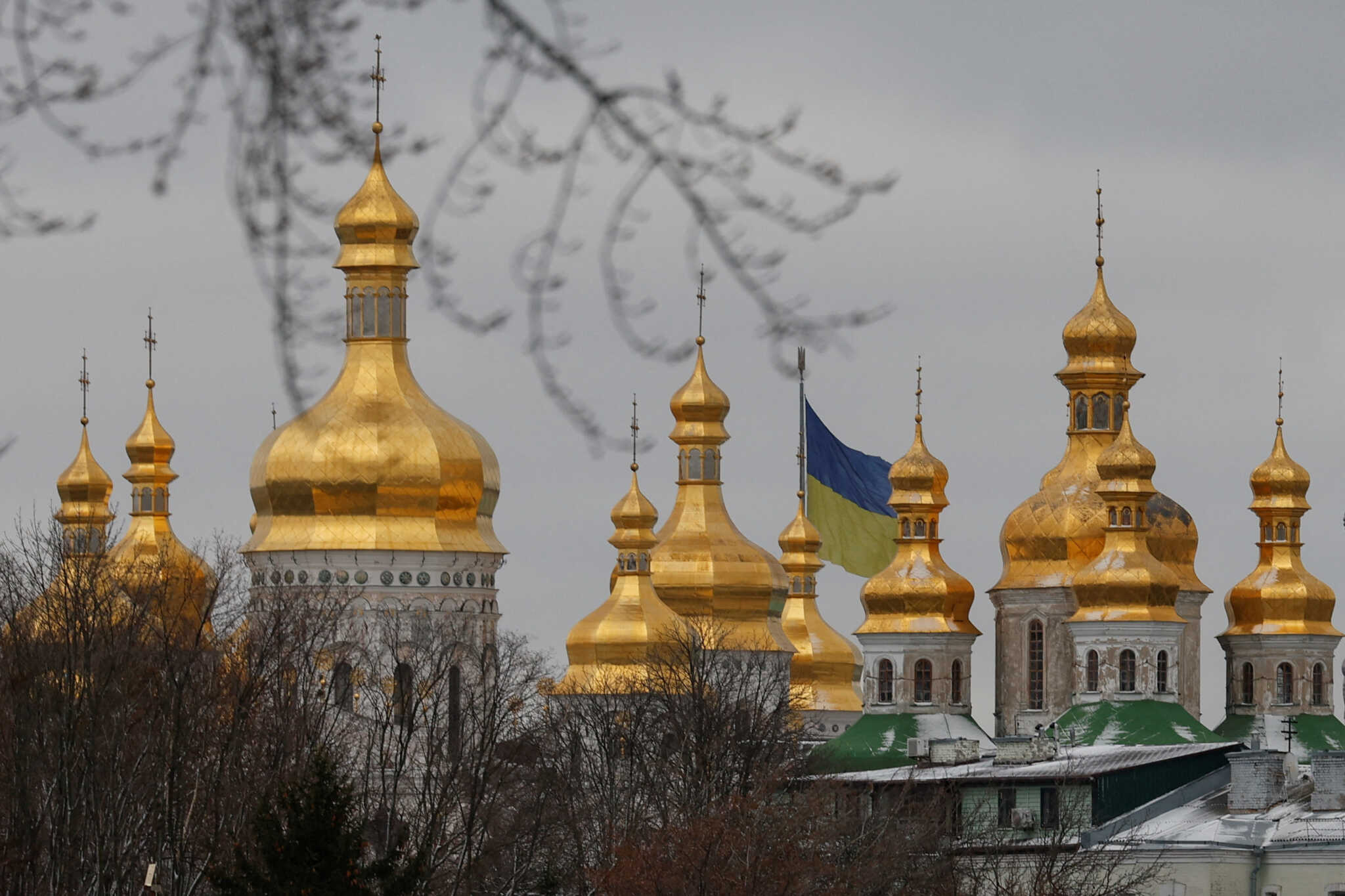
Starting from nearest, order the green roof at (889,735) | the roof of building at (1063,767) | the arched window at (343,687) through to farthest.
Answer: the roof of building at (1063,767), the arched window at (343,687), the green roof at (889,735)

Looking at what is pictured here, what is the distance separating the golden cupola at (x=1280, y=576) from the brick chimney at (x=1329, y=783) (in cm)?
1977

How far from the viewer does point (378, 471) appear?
58750 millimetres

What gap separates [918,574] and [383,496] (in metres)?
13.8

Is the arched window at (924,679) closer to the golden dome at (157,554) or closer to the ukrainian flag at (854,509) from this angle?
the ukrainian flag at (854,509)

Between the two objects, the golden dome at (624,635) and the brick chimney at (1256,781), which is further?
the golden dome at (624,635)

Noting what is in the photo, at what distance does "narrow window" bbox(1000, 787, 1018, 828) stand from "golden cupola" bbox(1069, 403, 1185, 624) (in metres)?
11.5

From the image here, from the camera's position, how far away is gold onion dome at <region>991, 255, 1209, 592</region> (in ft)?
220

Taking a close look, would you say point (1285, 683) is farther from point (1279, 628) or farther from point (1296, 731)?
point (1296, 731)

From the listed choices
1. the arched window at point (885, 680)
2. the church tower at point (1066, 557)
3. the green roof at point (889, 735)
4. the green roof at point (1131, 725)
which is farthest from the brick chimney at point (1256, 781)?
the arched window at point (885, 680)

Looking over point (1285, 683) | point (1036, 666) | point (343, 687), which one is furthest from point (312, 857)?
point (1285, 683)

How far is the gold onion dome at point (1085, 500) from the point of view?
67125 mm

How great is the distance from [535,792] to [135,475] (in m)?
25.1

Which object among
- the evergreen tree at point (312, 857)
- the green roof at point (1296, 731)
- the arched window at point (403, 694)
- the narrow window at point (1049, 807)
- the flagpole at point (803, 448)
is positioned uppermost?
the flagpole at point (803, 448)

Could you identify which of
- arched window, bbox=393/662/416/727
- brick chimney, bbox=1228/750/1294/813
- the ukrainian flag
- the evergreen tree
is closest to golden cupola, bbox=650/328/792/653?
the ukrainian flag
